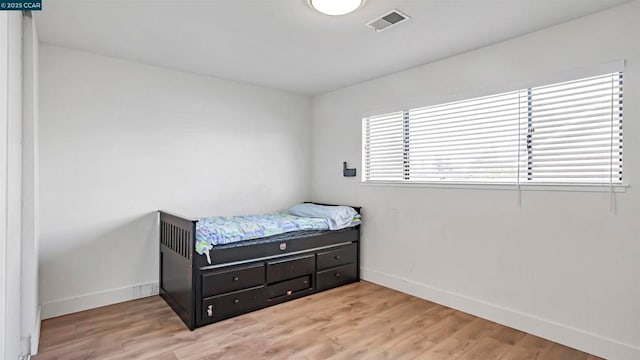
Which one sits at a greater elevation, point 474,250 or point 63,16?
point 63,16

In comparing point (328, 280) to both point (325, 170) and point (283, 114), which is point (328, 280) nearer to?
point (325, 170)

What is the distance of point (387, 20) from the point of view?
7.97 ft

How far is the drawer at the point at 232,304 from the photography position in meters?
2.77

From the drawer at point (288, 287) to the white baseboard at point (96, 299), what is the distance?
1217 mm

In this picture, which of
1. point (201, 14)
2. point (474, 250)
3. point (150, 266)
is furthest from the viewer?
point (150, 266)

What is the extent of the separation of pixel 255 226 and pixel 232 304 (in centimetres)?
70

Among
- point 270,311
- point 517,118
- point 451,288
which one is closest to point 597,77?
point 517,118

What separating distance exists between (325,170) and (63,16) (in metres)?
3.04

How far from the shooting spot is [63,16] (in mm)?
2406

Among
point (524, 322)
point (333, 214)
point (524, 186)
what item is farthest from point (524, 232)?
point (333, 214)

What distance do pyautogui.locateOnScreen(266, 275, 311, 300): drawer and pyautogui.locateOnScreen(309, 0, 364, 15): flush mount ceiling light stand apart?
2.38 m

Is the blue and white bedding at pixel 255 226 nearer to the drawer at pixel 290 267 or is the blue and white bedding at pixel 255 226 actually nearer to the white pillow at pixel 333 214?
the white pillow at pixel 333 214

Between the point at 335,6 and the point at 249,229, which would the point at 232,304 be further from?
the point at 335,6

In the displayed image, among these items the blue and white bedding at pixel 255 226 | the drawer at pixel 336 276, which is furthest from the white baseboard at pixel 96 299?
the drawer at pixel 336 276
